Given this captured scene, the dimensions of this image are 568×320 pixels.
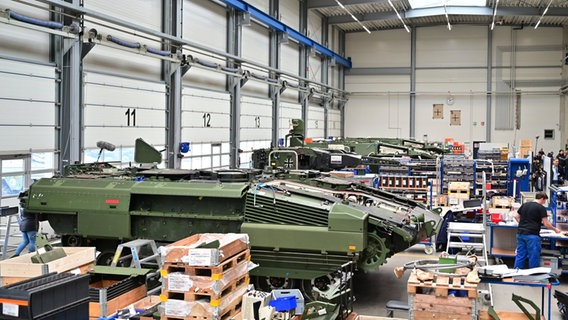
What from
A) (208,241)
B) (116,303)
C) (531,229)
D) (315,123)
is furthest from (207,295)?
(315,123)

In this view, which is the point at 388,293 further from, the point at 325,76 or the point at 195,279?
the point at 325,76

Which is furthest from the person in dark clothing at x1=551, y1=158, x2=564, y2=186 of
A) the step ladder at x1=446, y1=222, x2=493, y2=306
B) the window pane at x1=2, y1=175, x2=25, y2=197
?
the window pane at x1=2, y1=175, x2=25, y2=197

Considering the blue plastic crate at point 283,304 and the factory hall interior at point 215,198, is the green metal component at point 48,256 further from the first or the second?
the blue plastic crate at point 283,304

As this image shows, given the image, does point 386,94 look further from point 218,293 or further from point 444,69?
point 218,293

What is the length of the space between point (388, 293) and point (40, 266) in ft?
17.3

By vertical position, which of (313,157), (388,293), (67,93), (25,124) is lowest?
(388,293)

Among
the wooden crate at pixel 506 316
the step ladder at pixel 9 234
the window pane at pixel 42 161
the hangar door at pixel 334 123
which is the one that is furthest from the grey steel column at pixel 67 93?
the hangar door at pixel 334 123

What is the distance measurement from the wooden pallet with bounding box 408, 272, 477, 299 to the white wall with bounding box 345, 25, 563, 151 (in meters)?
26.4

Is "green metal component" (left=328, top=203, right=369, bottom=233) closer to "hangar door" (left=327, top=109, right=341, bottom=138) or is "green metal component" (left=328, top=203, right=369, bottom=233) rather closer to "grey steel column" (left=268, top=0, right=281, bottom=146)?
"grey steel column" (left=268, top=0, right=281, bottom=146)

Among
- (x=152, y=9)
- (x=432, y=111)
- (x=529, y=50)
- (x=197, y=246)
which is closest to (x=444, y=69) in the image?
(x=432, y=111)

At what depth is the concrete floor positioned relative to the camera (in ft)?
27.7

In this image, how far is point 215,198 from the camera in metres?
8.41

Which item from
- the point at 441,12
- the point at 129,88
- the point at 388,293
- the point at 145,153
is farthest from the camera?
the point at 441,12

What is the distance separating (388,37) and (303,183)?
25.7m
